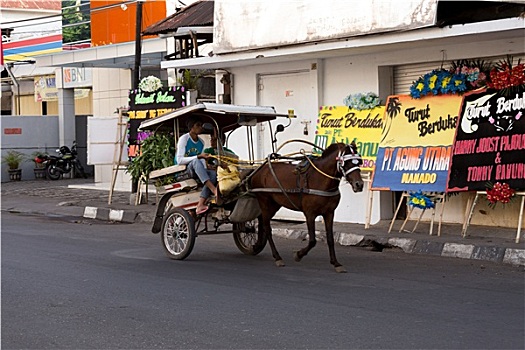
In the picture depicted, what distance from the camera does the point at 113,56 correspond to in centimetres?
2362

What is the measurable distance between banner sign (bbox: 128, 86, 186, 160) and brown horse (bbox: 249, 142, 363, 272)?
7375 mm

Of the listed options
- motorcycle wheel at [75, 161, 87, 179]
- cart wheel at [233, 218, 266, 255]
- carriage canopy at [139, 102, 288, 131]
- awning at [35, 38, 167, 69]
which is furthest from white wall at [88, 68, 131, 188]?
cart wheel at [233, 218, 266, 255]

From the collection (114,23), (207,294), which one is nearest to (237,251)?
(207,294)

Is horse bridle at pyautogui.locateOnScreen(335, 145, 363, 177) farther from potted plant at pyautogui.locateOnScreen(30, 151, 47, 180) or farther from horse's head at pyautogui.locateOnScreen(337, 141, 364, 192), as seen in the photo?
potted plant at pyautogui.locateOnScreen(30, 151, 47, 180)

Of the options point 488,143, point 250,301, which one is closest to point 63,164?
point 488,143

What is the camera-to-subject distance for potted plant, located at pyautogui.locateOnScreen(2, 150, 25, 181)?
29.9 meters

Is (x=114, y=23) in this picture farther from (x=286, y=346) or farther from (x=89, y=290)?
(x=286, y=346)

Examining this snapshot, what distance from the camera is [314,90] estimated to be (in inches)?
656

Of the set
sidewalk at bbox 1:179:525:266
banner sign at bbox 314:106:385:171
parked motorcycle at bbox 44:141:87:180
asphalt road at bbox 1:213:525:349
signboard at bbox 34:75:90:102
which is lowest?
asphalt road at bbox 1:213:525:349

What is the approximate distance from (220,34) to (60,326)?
32.7ft

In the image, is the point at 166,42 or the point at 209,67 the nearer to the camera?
the point at 209,67

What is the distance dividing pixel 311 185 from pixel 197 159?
172 centimetres

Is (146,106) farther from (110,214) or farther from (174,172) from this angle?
(174,172)

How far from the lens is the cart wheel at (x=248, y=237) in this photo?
504 inches
